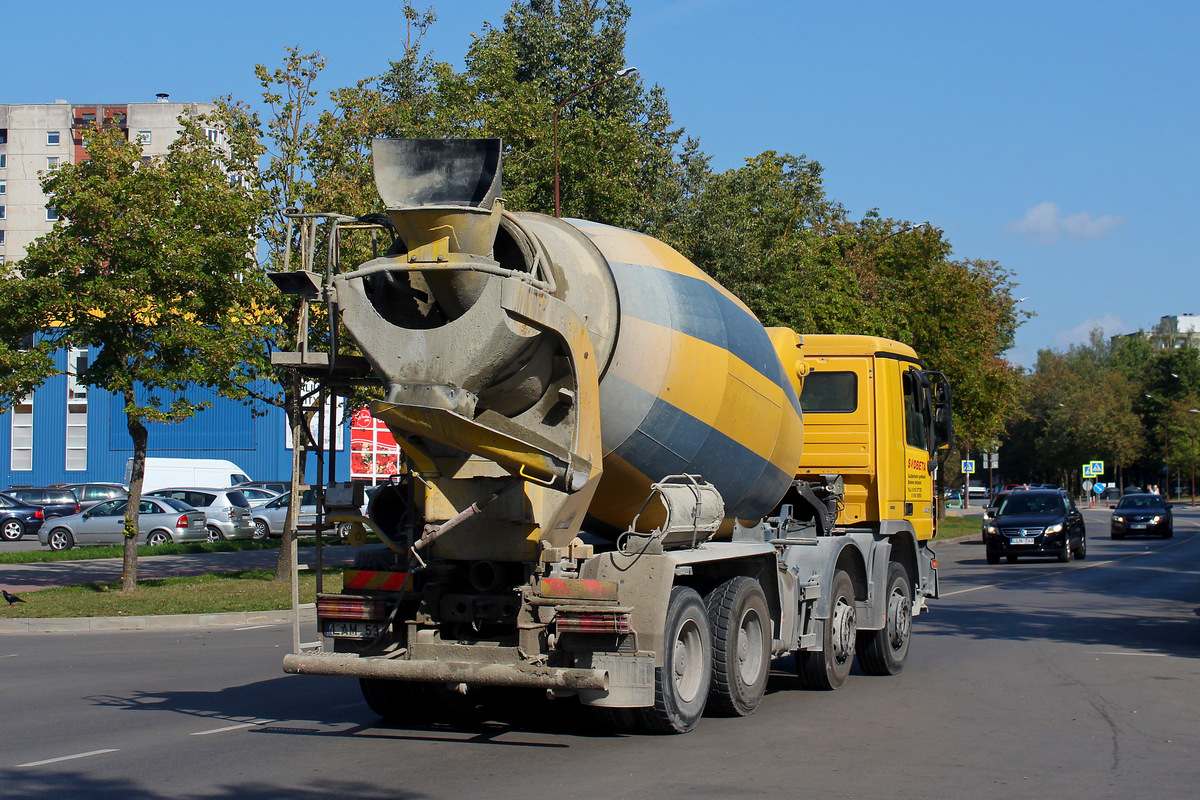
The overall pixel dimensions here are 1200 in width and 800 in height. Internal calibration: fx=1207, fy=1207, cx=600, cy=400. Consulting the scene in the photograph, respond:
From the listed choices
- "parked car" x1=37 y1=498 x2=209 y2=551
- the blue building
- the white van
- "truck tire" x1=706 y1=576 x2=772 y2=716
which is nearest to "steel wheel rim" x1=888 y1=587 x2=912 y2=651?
"truck tire" x1=706 y1=576 x2=772 y2=716

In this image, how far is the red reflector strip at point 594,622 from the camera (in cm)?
730

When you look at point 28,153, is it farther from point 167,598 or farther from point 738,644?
point 738,644

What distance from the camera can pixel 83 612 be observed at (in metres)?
17.1

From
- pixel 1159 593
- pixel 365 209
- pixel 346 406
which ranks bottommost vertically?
pixel 1159 593

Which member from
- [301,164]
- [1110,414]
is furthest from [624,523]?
[1110,414]

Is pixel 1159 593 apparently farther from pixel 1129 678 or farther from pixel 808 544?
pixel 808 544

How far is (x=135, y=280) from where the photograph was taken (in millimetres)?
17969

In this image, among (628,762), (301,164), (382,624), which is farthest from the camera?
(301,164)

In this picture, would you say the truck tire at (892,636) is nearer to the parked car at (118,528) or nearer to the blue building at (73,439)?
the parked car at (118,528)

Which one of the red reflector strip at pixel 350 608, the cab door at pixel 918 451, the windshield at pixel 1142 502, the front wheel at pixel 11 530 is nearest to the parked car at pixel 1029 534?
the windshield at pixel 1142 502

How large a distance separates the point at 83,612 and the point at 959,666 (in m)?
12.0

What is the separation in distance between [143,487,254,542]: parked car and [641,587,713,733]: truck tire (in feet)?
90.2

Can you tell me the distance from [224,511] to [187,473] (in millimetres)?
13918

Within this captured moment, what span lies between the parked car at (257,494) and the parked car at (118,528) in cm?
395
